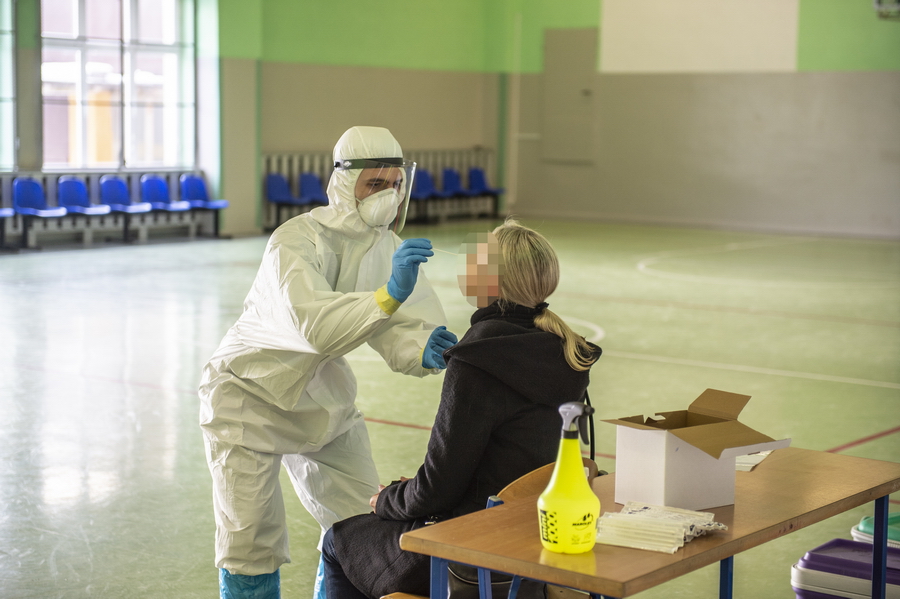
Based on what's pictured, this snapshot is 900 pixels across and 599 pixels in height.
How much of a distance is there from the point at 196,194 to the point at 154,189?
805 mm

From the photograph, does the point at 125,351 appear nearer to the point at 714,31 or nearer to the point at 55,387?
the point at 55,387

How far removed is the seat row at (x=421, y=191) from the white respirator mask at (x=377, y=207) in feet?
36.9

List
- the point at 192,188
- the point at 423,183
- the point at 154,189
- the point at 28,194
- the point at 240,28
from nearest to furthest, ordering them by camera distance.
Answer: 1. the point at 28,194
2. the point at 154,189
3. the point at 192,188
4. the point at 240,28
5. the point at 423,183

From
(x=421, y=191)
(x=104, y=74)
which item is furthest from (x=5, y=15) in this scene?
(x=421, y=191)

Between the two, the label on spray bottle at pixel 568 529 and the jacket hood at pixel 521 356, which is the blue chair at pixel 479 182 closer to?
the jacket hood at pixel 521 356

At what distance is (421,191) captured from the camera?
1867 centimetres

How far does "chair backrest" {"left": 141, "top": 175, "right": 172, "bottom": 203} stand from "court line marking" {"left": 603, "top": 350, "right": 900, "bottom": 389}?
29.3 ft

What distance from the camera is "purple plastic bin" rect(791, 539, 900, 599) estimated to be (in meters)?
3.21

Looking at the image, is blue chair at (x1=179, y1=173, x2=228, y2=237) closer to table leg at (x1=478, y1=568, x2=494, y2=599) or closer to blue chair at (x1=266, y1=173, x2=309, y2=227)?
blue chair at (x1=266, y1=173, x2=309, y2=227)

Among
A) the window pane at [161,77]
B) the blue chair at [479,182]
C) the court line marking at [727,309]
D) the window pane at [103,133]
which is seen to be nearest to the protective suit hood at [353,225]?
the court line marking at [727,309]

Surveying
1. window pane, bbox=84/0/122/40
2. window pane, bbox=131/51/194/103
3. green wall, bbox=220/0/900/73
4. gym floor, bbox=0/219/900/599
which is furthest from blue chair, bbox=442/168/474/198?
window pane, bbox=84/0/122/40

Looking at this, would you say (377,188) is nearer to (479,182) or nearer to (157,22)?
(157,22)

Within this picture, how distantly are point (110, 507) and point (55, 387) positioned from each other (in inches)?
95.6

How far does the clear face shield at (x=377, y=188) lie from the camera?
3.39 m
